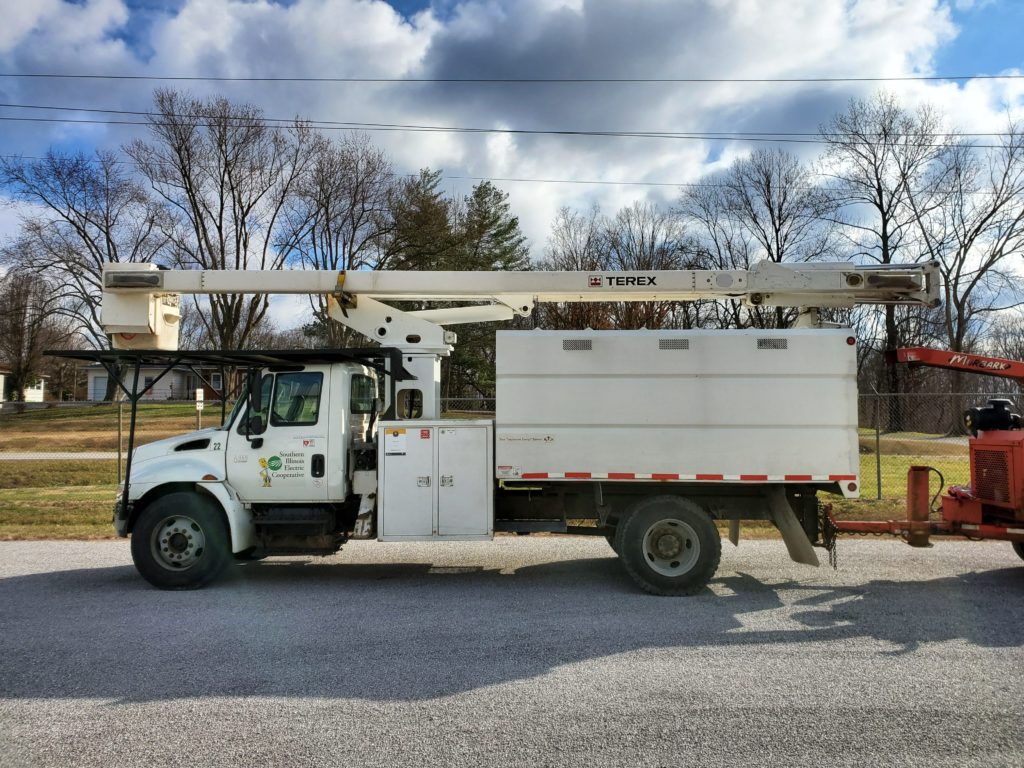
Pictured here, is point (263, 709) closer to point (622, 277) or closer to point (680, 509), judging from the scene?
point (680, 509)

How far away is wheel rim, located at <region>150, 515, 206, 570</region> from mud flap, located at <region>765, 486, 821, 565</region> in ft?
19.0

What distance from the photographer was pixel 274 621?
5.87 m

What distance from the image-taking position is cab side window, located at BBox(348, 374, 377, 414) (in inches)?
295

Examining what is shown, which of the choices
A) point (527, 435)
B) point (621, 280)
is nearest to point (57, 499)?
point (527, 435)

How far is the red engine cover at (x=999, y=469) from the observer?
6988 mm

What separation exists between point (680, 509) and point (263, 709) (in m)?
4.21

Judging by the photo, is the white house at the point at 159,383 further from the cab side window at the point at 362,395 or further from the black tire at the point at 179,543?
the cab side window at the point at 362,395

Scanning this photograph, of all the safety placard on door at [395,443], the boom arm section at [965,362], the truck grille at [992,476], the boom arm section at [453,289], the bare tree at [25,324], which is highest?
the bare tree at [25,324]

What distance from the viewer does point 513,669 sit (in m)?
4.73

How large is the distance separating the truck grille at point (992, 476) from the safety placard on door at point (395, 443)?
6.13 m

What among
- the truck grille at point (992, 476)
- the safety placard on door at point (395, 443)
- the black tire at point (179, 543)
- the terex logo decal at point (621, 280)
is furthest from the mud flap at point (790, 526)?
the black tire at point (179, 543)

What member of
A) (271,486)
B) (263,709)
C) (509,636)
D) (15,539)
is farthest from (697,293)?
(15,539)

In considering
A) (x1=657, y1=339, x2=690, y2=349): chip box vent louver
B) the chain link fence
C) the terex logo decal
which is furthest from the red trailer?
the terex logo decal

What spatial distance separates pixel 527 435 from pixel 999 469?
498cm
